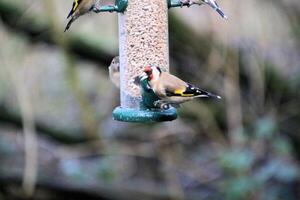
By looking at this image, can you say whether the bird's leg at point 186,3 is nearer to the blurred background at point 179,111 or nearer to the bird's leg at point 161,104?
the bird's leg at point 161,104

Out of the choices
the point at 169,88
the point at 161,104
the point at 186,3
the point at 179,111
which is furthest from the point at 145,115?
the point at 179,111

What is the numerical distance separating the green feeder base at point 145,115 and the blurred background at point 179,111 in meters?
1.88

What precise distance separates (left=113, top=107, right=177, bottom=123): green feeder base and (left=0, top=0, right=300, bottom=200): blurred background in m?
1.88

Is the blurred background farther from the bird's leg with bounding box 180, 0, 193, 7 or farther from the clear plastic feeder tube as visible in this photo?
the bird's leg with bounding box 180, 0, 193, 7

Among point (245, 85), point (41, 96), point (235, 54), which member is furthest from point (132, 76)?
point (41, 96)

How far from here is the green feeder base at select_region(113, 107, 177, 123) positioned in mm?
4184

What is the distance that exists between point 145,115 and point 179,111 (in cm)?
243

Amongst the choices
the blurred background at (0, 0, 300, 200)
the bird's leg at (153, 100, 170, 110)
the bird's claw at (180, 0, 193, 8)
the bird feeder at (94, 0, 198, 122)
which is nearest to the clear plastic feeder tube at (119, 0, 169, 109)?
the bird feeder at (94, 0, 198, 122)

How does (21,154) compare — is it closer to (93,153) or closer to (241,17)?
(93,153)

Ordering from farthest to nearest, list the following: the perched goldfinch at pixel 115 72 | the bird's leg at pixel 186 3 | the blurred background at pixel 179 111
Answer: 1. the blurred background at pixel 179 111
2. the perched goldfinch at pixel 115 72
3. the bird's leg at pixel 186 3

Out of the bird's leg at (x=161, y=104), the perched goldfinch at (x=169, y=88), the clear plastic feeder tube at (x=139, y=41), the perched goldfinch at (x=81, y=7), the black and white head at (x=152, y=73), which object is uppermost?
the perched goldfinch at (x=81, y=7)

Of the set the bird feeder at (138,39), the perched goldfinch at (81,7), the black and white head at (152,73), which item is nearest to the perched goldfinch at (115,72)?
the bird feeder at (138,39)

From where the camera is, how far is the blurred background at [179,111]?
6.45 meters

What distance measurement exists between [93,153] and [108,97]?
0.76 m
